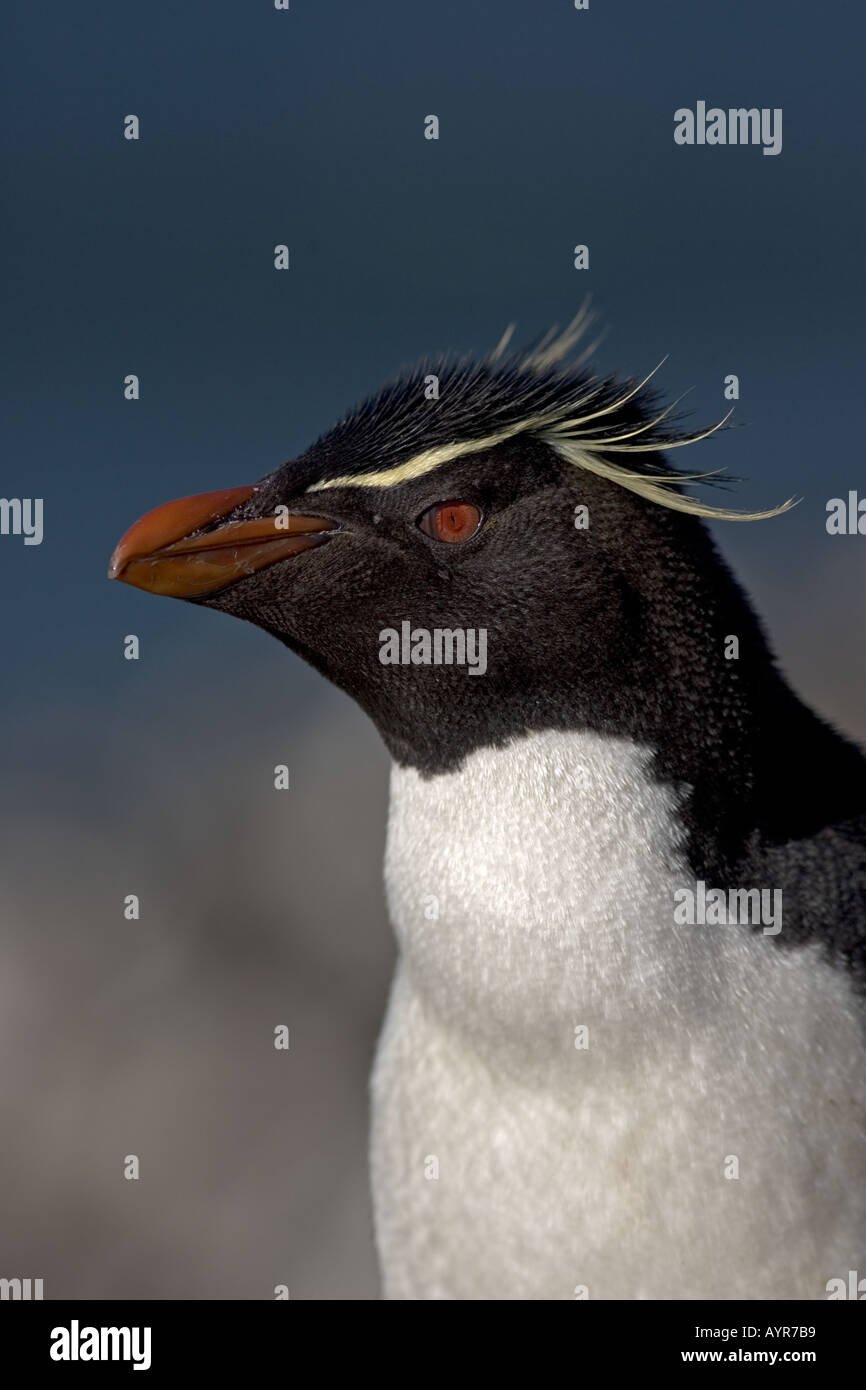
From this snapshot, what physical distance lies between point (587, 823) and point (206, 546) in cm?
61

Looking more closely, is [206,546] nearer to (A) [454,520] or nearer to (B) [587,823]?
(A) [454,520]

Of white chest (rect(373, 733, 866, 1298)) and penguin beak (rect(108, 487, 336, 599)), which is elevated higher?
penguin beak (rect(108, 487, 336, 599))

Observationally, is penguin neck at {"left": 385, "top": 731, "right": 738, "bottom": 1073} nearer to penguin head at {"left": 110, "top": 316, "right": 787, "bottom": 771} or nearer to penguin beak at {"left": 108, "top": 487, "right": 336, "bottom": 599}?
penguin head at {"left": 110, "top": 316, "right": 787, "bottom": 771}

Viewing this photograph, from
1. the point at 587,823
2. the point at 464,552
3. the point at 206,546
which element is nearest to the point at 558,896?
the point at 587,823

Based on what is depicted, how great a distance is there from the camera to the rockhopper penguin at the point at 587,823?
174 cm

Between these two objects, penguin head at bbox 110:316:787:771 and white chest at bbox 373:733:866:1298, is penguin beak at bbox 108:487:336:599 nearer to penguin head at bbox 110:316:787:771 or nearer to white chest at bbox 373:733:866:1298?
penguin head at bbox 110:316:787:771

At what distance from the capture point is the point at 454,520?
1.81 meters

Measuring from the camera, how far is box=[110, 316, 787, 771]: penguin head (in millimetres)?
1764

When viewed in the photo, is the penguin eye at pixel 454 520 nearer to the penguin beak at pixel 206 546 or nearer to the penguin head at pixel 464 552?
the penguin head at pixel 464 552

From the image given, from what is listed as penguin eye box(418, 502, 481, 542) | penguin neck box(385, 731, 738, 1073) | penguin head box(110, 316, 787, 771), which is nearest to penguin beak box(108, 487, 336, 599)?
penguin head box(110, 316, 787, 771)

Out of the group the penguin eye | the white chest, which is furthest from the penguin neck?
the penguin eye

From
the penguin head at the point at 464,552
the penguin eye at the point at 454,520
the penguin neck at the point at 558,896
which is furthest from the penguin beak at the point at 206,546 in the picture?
the penguin neck at the point at 558,896
